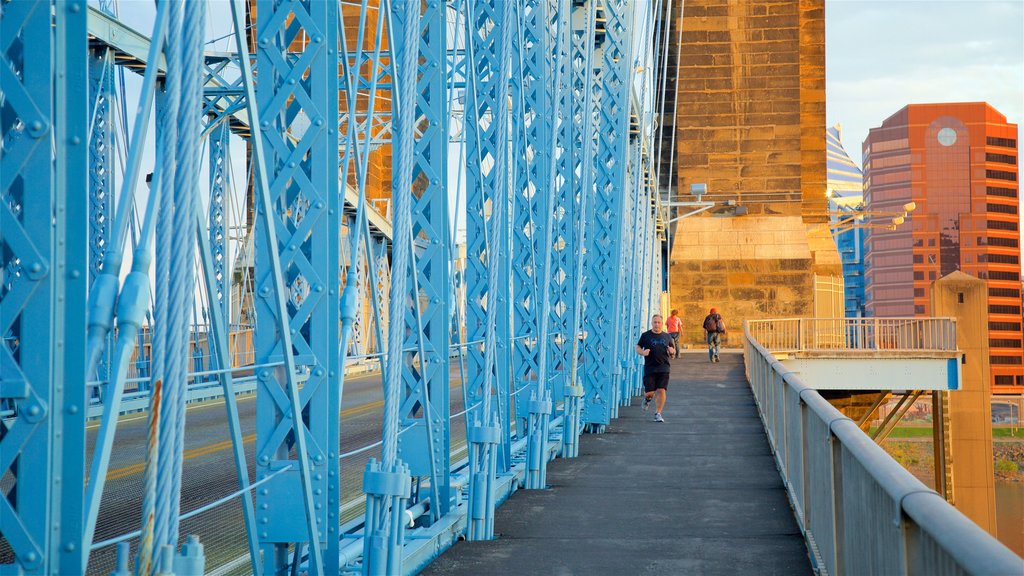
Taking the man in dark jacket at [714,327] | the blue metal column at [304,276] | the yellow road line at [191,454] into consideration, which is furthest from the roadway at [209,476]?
the man in dark jacket at [714,327]

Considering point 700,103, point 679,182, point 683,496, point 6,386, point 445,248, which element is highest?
point 700,103

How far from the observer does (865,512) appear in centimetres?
510

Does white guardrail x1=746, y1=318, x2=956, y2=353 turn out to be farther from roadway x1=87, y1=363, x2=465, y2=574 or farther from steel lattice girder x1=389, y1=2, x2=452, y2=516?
steel lattice girder x1=389, y1=2, x2=452, y2=516

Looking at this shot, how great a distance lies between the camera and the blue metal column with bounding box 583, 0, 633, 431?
19.0 m

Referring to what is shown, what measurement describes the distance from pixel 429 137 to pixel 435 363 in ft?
5.73

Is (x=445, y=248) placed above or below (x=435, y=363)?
above

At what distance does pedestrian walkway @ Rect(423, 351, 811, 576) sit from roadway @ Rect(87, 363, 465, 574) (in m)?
1.71

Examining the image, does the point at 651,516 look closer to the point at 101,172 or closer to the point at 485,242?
the point at 485,242

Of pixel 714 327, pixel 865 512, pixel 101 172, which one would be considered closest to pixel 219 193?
pixel 101 172

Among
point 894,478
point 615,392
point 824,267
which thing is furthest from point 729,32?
point 894,478

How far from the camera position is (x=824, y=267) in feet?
178

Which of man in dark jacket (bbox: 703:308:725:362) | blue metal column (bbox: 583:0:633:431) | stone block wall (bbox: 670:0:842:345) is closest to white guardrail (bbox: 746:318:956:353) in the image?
man in dark jacket (bbox: 703:308:725:362)

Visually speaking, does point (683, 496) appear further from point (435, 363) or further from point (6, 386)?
point (6, 386)

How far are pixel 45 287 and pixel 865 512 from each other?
347cm
